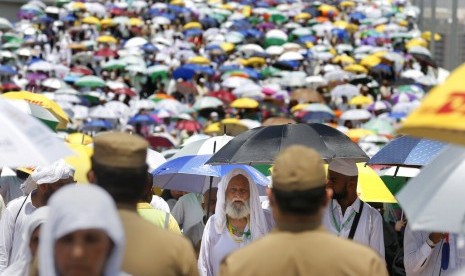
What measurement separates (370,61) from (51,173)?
2916cm

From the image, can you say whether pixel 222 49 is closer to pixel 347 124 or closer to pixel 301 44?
pixel 301 44

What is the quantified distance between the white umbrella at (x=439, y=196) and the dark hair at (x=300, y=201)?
12.0 inches

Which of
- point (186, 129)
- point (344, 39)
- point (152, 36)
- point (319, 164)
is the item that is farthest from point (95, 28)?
point (319, 164)

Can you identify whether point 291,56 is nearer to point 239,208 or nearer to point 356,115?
point 356,115

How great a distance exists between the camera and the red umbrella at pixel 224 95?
97.9 feet

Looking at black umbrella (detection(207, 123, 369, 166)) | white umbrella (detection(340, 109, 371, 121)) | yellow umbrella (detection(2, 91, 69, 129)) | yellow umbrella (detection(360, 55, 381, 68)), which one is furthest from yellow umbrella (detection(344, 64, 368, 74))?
black umbrella (detection(207, 123, 369, 166))

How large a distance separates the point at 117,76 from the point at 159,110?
20.8ft

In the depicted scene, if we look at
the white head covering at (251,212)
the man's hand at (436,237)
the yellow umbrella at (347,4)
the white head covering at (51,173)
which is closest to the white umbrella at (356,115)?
the man's hand at (436,237)

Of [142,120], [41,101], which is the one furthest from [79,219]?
[142,120]

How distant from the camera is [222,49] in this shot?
3669 centimetres

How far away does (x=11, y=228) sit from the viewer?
6.43 meters

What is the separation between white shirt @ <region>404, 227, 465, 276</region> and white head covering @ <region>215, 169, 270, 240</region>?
2.66ft

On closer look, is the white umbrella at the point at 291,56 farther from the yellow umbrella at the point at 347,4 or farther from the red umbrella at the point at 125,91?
the yellow umbrella at the point at 347,4

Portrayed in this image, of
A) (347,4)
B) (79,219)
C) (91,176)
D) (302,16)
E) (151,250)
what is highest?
(79,219)
